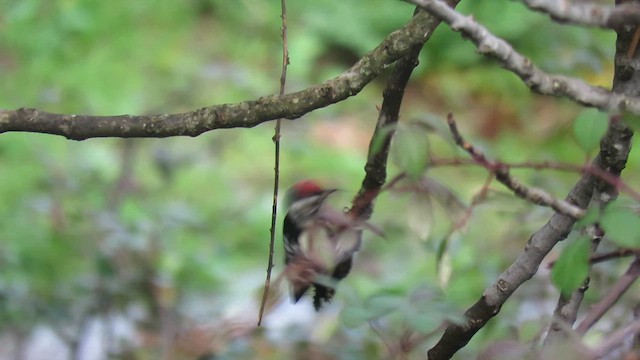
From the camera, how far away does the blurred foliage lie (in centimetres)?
121

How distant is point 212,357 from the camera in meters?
1.34

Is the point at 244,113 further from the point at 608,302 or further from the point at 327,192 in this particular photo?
the point at 608,302

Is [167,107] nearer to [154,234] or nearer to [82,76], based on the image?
[82,76]

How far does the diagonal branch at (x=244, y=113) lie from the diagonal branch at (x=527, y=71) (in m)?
0.14

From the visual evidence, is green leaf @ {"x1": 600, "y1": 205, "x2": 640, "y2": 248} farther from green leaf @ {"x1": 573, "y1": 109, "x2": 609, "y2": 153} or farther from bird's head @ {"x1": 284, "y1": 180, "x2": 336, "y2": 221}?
bird's head @ {"x1": 284, "y1": 180, "x2": 336, "y2": 221}

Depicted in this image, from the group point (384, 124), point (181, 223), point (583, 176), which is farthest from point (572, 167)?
point (181, 223)

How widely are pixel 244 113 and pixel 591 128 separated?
1.02ft

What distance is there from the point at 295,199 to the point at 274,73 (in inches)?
140

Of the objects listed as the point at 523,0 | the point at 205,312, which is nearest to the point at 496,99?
the point at 205,312

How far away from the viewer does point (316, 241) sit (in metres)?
0.89

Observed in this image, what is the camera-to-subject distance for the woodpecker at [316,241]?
35.2 inches

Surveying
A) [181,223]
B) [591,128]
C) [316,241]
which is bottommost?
[181,223]

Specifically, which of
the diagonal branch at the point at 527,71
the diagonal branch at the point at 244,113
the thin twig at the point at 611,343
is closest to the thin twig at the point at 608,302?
the thin twig at the point at 611,343

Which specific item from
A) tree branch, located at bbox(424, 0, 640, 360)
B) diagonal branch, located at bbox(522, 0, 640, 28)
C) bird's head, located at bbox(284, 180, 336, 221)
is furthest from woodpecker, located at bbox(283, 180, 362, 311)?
diagonal branch, located at bbox(522, 0, 640, 28)
